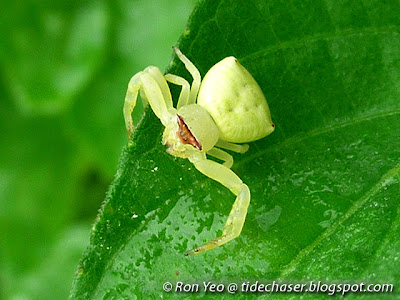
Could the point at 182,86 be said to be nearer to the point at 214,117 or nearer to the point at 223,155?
the point at 214,117

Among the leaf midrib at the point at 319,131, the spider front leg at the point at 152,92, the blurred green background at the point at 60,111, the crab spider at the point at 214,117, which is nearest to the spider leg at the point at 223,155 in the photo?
the crab spider at the point at 214,117

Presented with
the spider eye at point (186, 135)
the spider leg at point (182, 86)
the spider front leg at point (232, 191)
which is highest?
the spider leg at point (182, 86)

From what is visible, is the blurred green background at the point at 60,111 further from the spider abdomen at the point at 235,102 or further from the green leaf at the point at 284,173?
the green leaf at the point at 284,173

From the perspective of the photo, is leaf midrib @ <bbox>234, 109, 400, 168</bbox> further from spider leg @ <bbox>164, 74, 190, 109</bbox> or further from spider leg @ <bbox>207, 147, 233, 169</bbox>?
spider leg @ <bbox>164, 74, 190, 109</bbox>

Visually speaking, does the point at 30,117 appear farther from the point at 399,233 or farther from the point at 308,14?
the point at 399,233

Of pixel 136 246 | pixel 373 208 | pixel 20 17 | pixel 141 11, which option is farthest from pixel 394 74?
pixel 20 17

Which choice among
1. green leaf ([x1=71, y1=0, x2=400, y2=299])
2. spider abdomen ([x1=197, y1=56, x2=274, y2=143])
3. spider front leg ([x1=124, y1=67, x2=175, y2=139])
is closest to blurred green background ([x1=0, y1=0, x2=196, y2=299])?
spider front leg ([x1=124, y1=67, x2=175, y2=139])
